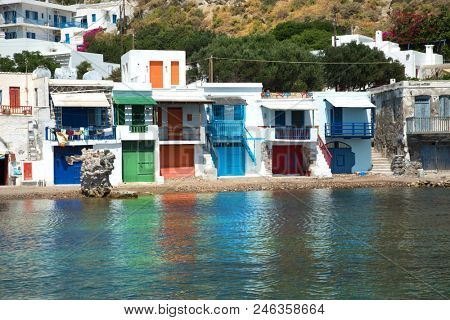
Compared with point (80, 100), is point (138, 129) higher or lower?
lower

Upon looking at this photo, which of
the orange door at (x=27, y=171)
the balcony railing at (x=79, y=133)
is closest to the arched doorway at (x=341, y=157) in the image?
the balcony railing at (x=79, y=133)

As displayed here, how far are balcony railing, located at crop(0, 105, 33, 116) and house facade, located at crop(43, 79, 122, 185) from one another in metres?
1.56

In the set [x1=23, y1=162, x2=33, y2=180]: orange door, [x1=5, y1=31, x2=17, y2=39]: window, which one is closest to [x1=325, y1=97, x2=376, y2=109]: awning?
[x1=23, y1=162, x2=33, y2=180]: orange door

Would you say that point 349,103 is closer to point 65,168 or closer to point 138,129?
point 138,129

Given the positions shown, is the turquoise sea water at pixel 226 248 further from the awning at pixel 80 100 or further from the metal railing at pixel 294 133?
the metal railing at pixel 294 133

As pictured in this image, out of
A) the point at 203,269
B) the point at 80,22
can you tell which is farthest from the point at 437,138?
the point at 80,22

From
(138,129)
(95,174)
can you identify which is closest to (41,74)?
(138,129)

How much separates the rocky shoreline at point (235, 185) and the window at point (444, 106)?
5207mm

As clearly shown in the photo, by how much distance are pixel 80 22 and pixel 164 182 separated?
7862 centimetres

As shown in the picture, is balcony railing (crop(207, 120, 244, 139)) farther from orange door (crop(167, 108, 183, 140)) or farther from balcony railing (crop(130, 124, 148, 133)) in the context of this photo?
balcony railing (crop(130, 124, 148, 133))

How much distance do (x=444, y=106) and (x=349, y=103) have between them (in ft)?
23.3

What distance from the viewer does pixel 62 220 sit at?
36438 mm

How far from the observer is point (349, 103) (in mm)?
59125
